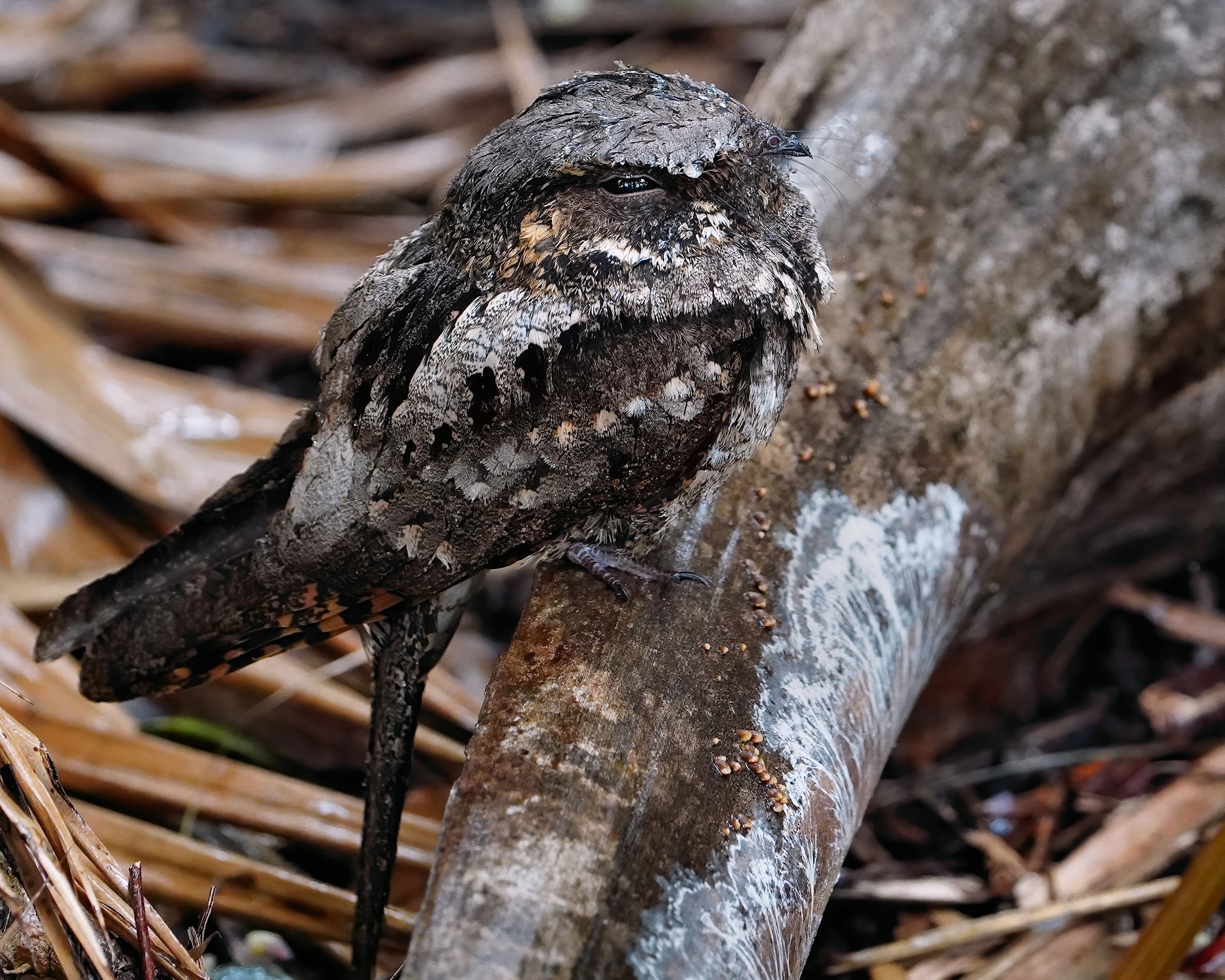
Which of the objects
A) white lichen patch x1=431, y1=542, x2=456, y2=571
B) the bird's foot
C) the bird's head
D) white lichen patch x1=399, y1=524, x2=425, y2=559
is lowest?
the bird's foot

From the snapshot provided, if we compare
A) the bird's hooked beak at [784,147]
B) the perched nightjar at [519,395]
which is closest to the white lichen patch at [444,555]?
the perched nightjar at [519,395]

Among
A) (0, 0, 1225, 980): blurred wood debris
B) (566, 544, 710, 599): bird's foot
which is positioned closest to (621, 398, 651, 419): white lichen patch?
(566, 544, 710, 599): bird's foot

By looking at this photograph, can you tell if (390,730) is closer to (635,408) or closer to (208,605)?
(208,605)

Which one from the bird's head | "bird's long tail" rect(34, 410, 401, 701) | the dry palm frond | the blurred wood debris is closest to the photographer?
the dry palm frond

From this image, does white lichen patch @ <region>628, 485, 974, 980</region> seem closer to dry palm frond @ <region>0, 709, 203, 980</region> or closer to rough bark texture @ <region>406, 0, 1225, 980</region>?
rough bark texture @ <region>406, 0, 1225, 980</region>

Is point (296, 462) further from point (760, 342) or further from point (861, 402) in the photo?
point (861, 402)

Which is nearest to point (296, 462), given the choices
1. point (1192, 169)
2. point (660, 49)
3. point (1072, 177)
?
point (1072, 177)

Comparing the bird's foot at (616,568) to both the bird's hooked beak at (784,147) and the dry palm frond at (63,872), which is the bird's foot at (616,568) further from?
the dry palm frond at (63,872)

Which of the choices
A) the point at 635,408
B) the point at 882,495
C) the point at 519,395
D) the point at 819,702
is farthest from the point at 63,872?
the point at 882,495
